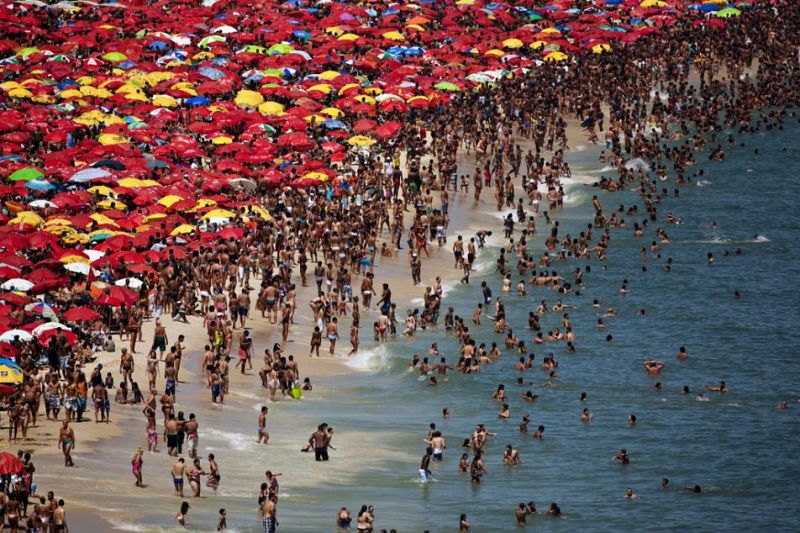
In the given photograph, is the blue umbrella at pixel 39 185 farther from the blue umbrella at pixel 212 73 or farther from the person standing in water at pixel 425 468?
the person standing in water at pixel 425 468

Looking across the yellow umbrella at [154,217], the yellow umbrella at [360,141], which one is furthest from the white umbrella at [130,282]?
the yellow umbrella at [360,141]

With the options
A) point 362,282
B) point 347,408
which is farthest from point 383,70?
point 347,408

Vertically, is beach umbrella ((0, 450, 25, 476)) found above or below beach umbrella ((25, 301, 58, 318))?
below

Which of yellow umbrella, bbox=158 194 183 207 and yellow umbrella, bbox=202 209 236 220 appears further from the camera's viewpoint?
yellow umbrella, bbox=158 194 183 207

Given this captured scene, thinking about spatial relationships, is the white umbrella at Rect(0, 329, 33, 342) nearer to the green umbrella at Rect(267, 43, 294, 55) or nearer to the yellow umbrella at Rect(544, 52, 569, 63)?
the green umbrella at Rect(267, 43, 294, 55)

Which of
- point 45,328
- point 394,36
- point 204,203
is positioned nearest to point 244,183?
point 204,203

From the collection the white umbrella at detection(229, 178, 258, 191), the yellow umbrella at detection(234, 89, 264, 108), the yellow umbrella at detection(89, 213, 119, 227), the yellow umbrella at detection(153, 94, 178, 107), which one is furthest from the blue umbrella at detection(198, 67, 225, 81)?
the yellow umbrella at detection(89, 213, 119, 227)
